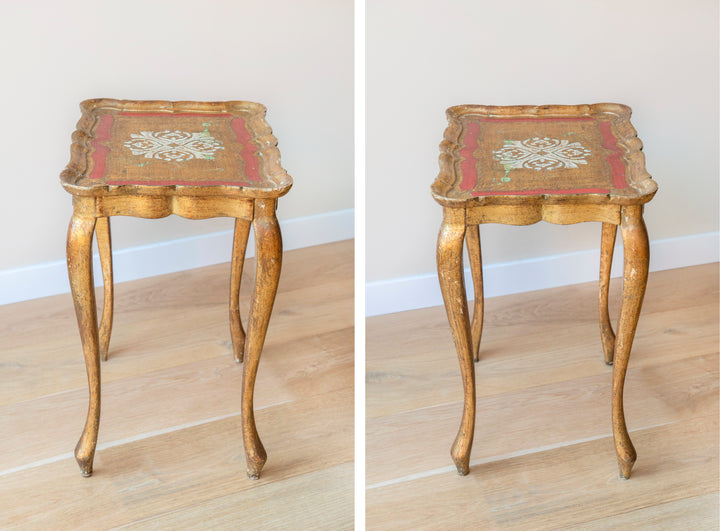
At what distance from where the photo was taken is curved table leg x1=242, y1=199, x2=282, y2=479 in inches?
48.6

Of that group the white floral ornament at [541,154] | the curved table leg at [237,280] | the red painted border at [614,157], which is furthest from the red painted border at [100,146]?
the red painted border at [614,157]

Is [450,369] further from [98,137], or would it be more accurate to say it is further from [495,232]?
[98,137]

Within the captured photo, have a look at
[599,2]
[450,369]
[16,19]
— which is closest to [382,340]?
[450,369]

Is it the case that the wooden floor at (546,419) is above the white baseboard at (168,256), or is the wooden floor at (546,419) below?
below

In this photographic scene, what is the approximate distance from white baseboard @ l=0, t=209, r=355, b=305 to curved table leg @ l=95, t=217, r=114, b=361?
35cm

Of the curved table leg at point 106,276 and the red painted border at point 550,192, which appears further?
the curved table leg at point 106,276

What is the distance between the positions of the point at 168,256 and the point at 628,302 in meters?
1.29

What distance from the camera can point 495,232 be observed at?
6.50ft

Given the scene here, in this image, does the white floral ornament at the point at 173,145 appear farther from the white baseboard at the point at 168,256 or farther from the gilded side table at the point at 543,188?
the white baseboard at the point at 168,256

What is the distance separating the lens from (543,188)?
4.03 ft

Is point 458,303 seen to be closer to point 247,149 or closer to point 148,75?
point 247,149

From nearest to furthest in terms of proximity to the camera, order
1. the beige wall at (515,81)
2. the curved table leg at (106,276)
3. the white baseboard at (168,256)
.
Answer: the curved table leg at (106,276)
the beige wall at (515,81)
the white baseboard at (168,256)

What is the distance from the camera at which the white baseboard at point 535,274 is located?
1.96 meters

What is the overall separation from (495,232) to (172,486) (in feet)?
3.45
